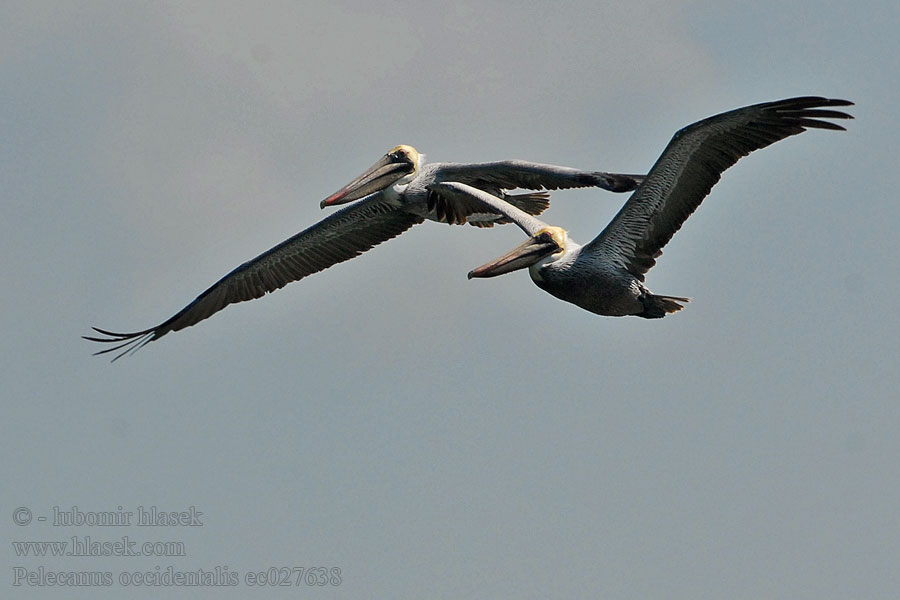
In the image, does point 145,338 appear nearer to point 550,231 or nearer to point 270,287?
point 270,287

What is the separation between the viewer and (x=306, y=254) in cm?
1938

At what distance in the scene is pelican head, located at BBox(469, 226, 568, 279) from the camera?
50.9 feet

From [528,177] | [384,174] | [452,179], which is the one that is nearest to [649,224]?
[528,177]

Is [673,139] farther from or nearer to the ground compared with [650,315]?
farther from the ground

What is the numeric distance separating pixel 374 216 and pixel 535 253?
160 inches

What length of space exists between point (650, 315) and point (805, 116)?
8.29 ft

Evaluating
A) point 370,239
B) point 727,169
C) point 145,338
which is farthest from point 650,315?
point 145,338

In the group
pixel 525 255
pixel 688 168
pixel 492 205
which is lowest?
pixel 525 255

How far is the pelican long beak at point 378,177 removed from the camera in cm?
1850

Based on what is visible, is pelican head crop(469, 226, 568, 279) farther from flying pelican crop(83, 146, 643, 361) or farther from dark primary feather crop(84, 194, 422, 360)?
dark primary feather crop(84, 194, 422, 360)

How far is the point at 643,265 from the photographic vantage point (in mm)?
15234

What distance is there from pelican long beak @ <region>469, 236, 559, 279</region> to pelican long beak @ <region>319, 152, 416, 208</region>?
329cm

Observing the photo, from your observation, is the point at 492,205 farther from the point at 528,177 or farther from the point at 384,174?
the point at 384,174

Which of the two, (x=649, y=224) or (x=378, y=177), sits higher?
(x=378, y=177)
